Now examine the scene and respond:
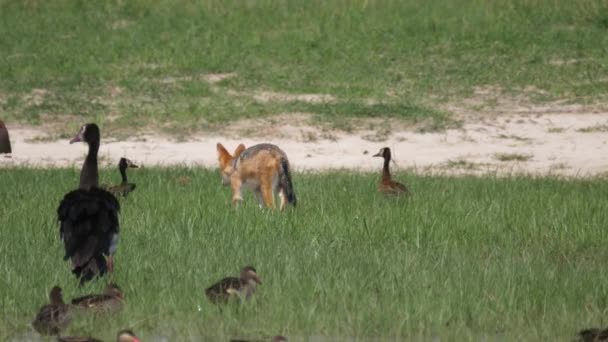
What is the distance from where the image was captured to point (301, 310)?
849cm

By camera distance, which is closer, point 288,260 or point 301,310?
point 301,310

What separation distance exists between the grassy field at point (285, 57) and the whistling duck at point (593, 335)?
1218 centimetres

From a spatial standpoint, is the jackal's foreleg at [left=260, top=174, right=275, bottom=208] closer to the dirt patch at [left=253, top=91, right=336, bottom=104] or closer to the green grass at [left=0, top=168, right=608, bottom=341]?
the green grass at [left=0, top=168, right=608, bottom=341]

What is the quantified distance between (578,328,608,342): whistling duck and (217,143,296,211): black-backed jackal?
5268mm

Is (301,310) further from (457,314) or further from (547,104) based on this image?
(547,104)

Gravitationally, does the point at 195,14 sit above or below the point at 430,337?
above

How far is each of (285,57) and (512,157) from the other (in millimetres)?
6430

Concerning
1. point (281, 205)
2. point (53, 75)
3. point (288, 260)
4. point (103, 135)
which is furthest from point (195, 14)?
point (288, 260)

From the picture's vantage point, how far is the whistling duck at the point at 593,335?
25.0ft

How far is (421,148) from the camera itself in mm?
18828

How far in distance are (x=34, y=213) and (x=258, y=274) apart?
3.42 metres

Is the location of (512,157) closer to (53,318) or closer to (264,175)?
(264,175)

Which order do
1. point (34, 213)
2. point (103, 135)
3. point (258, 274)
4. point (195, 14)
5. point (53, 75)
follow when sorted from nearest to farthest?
point (258, 274) < point (34, 213) < point (103, 135) < point (53, 75) < point (195, 14)

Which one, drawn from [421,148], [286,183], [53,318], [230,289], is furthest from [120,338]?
[421,148]
